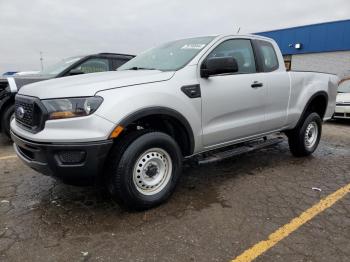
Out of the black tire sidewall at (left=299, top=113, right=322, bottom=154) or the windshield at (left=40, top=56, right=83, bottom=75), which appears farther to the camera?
the windshield at (left=40, top=56, right=83, bottom=75)

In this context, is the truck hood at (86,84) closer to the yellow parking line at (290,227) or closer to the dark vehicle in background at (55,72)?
the yellow parking line at (290,227)

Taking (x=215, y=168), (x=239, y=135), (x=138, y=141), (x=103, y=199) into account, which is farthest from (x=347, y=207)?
(x=103, y=199)

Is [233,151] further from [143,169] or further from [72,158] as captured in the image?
[72,158]

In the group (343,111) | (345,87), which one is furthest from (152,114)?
(345,87)

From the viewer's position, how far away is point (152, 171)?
11.0ft

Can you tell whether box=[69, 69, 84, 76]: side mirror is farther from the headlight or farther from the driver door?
the headlight

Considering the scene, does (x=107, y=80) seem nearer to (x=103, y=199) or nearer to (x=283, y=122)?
(x=103, y=199)

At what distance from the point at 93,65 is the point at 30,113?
13.3 ft

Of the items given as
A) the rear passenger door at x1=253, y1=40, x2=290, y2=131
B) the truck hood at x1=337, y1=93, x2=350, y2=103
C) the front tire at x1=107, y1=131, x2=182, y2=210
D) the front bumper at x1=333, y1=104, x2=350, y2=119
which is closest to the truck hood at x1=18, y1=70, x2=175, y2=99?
the front tire at x1=107, y1=131, x2=182, y2=210

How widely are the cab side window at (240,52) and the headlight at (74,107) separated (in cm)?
182

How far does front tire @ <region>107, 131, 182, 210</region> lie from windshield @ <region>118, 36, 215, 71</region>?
0.91 metres

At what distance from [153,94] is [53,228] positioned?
5.11ft

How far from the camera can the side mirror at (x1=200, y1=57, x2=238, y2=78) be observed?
354cm

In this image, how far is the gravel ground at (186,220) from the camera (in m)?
2.65
